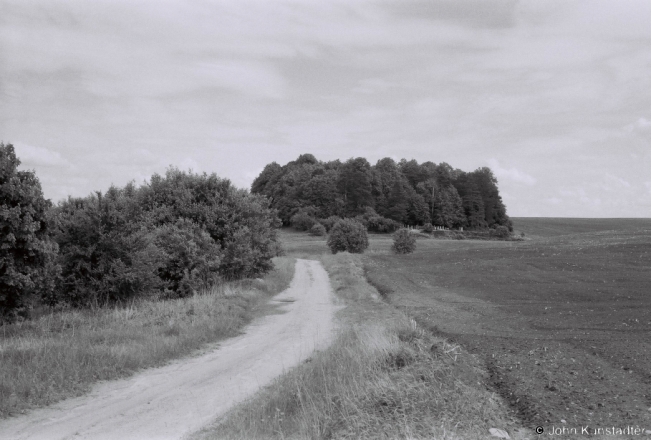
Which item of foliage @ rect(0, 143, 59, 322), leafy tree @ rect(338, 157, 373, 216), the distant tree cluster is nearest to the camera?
foliage @ rect(0, 143, 59, 322)

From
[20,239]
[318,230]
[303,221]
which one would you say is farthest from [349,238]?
[20,239]

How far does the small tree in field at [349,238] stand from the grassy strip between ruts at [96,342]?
1912 inches

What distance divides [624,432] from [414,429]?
10.0ft

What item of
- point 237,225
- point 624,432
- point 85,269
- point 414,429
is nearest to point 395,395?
point 414,429

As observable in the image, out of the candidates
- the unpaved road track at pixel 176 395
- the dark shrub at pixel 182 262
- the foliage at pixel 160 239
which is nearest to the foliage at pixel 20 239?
the foliage at pixel 160 239

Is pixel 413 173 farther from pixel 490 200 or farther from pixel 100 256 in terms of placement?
pixel 100 256

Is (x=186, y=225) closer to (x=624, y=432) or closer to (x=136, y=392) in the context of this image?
(x=136, y=392)

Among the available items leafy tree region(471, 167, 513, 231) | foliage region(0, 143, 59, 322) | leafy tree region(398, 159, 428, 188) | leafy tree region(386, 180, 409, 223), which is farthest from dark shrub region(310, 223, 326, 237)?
foliage region(0, 143, 59, 322)

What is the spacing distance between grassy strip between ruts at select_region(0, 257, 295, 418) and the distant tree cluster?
314ft

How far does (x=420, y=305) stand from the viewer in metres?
22.3

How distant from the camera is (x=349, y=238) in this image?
6969 centimetres

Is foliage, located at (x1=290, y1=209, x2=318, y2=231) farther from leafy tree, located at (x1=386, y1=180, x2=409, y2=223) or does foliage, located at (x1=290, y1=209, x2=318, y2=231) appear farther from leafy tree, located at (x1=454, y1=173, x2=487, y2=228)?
leafy tree, located at (x1=454, y1=173, x2=487, y2=228)

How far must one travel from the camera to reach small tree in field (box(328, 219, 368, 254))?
6969cm

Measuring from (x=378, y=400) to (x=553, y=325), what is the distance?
409 inches
